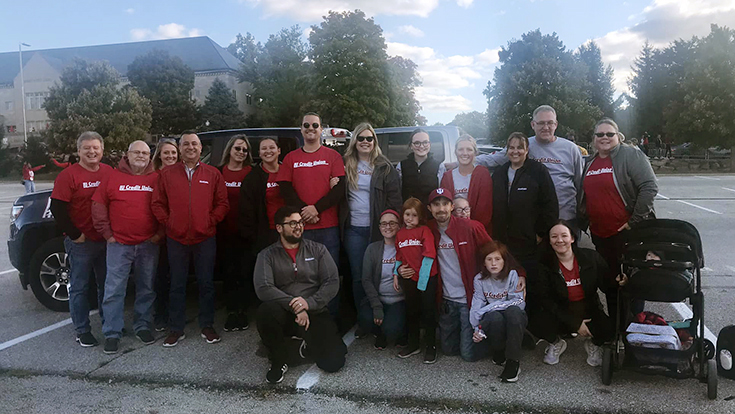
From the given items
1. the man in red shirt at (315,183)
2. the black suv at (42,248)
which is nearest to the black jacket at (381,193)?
the man in red shirt at (315,183)

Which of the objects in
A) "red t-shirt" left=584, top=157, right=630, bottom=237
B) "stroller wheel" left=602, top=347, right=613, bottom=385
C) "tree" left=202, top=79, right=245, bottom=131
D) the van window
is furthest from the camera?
"tree" left=202, top=79, right=245, bottom=131

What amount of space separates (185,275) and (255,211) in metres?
0.85

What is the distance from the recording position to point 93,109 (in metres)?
37.4

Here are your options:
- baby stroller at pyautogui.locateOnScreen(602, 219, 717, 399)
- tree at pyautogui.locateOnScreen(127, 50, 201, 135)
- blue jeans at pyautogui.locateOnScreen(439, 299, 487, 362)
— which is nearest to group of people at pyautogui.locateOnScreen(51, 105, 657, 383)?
blue jeans at pyautogui.locateOnScreen(439, 299, 487, 362)

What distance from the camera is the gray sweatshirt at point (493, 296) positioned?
4.11 m

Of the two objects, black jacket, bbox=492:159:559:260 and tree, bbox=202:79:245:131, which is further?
tree, bbox=202:79:245:131

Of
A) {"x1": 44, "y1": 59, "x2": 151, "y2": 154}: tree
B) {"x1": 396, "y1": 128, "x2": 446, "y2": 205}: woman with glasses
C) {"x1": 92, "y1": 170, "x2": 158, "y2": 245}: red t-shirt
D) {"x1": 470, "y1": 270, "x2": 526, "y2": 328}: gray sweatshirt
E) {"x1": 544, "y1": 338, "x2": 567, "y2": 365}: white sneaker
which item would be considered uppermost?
{"x1": 44, "y1": 59, "x2": 151, "y2": 154}: tree

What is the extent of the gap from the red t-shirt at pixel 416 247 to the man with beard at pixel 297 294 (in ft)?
1.96

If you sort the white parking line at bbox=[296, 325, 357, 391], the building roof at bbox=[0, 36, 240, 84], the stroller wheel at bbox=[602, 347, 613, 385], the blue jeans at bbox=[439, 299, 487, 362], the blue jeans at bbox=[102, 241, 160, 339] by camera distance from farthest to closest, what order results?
the building roof at bbox=[0, 36, 240, 84], the blue jeans at bbox=[102, 241, 160, 339], the blue jeans at bbox=[439, 299, 487, 362], the white parking line at bbox=[296, 325, 357, 391], the stroller wheel at bbox=[602, 347, 613, 385]

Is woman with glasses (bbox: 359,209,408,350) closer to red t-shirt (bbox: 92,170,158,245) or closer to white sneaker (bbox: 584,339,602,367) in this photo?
white sneaker (bbox: 584,339,602,367)

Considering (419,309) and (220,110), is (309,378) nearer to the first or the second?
(419,309)

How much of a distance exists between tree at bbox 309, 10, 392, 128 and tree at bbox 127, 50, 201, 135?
50.0ft

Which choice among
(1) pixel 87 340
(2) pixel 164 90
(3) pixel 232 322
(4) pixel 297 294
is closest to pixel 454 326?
(4) pixel 297 294

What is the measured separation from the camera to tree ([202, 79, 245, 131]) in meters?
50.2
